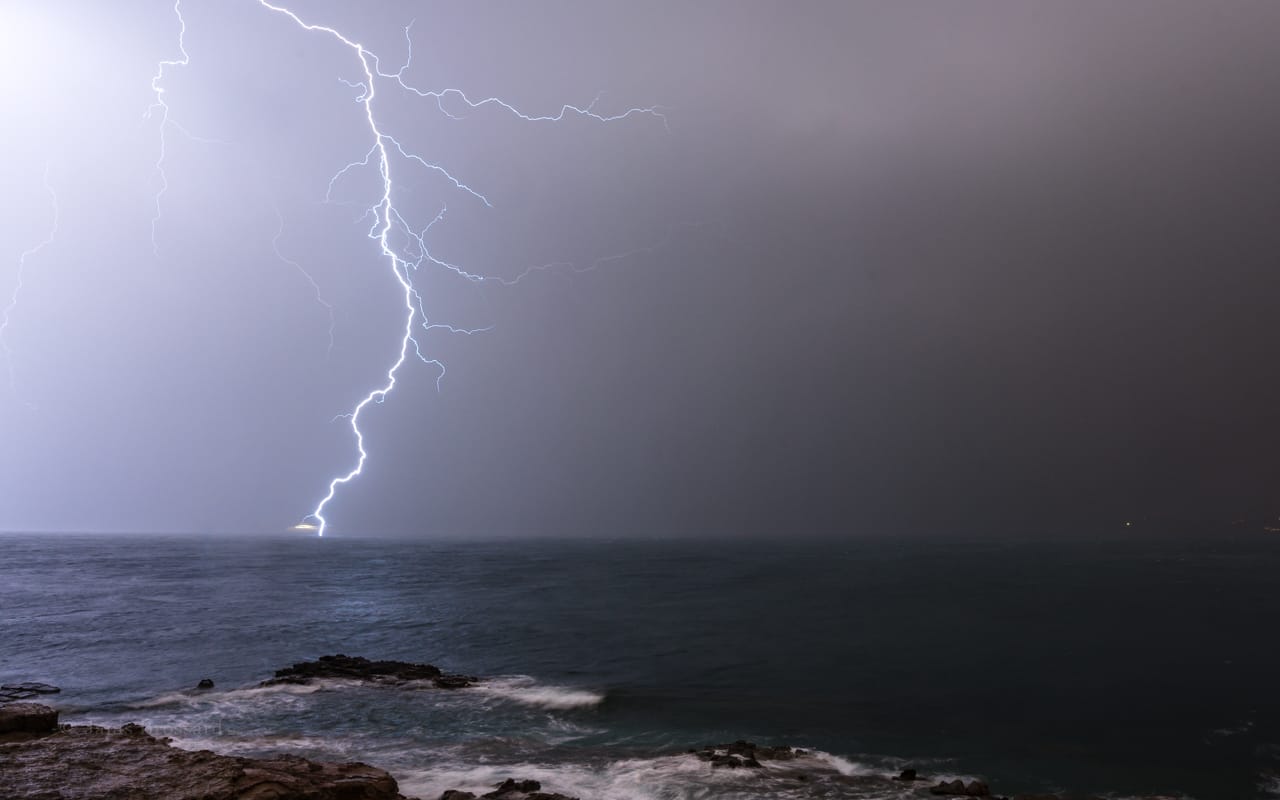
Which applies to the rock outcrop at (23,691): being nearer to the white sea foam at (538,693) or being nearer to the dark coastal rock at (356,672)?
the dark coastal rock at (356,672)

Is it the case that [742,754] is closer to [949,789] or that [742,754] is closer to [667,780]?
[667,780]

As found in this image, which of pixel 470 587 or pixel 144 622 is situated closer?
pixel 144 622

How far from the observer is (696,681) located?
923 inches

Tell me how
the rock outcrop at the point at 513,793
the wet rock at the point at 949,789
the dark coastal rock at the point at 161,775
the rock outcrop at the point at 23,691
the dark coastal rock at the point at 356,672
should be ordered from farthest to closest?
1. the dark coastal rock at the point at 356,672
2. the rock outcrop at the point at 23,691
3. the wet rock at the point at 949,789
4. the rock outcrop at the point at 513,793
5. the dark coastal rock at the point at 161,775

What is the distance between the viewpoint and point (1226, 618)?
40.2 metres

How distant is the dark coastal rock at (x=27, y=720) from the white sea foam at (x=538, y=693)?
10305 mm

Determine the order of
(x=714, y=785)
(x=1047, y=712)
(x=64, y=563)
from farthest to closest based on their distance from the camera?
(x=64, y=563) < (x=1047, y=712) < (x=714, y=785)

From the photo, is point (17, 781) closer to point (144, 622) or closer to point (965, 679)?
point (965, 679)

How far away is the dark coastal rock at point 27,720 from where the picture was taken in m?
12.7

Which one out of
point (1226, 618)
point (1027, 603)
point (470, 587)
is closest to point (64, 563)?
point (470, 587)

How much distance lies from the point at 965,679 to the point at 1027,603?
89.7 ft

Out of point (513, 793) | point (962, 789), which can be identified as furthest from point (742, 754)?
point (513, 793)

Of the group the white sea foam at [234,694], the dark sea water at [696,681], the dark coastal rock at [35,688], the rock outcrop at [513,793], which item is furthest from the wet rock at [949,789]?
the dark coastal rock at [35,688]

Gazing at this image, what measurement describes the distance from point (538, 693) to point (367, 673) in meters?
5.89
